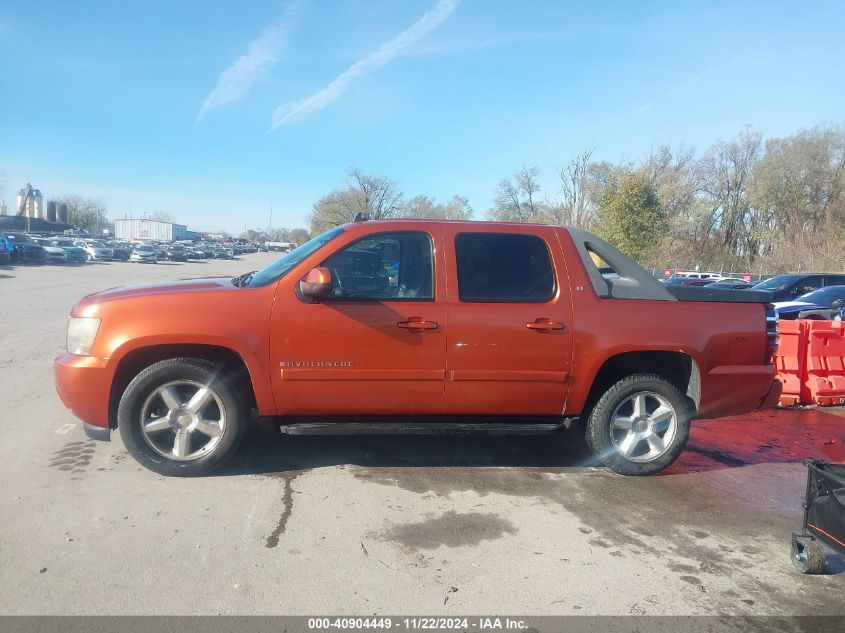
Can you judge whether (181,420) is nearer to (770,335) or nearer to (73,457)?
(73,457)

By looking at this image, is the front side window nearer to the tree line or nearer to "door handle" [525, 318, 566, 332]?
"door handle" [525, 318, 566, 332]

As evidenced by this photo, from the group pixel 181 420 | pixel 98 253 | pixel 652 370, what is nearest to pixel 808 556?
pixel 652 370

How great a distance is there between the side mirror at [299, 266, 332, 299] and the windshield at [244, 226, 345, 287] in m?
0.29

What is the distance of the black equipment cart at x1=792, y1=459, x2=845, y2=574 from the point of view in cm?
306

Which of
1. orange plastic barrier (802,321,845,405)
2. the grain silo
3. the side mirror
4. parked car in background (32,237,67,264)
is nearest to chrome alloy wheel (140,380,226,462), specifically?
the side mirror

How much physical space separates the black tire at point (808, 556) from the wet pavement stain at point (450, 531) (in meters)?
1.56

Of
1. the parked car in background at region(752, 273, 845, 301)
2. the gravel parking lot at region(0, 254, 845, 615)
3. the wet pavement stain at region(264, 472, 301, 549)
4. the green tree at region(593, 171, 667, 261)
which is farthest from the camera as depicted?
the green tree at region(593, 171, 667, 261)

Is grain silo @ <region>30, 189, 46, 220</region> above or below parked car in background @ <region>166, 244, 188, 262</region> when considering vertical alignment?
above

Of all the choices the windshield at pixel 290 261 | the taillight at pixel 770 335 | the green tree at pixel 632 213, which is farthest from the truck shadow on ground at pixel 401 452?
the green tree at pixel 632 213

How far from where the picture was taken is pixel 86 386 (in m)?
4.08

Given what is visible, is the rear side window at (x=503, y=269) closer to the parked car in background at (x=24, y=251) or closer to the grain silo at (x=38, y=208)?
the parked car in background at (x=24, y=251)

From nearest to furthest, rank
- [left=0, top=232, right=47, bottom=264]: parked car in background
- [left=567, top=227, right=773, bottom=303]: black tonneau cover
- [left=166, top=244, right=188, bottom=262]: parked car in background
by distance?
[left=567, top=227, right=773, bottom=303]: black tonneau cover, [left=0, top=232, right=47, bottom=264]: parked car in background, [left=166, top=244, right=188, bottom=262]: parked car in background

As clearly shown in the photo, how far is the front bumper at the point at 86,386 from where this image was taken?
4.07m

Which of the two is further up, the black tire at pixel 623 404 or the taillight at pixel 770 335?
the taillight at pixel 770 335
